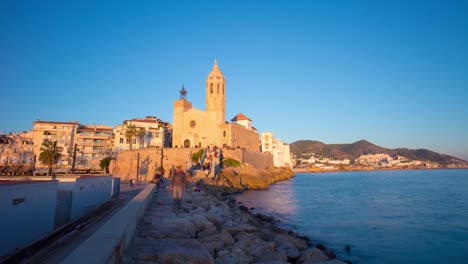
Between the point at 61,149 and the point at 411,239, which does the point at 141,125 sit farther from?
the point at 411,239

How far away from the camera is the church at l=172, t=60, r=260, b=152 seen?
190ft

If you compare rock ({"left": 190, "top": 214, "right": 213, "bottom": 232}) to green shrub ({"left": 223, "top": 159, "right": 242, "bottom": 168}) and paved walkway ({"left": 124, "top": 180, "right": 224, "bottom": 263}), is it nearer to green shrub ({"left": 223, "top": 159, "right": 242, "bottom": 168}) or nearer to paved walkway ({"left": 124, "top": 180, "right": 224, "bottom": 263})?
paved walkway ({"left": 124, "top": 180, "right": 224, "bottom": 263})

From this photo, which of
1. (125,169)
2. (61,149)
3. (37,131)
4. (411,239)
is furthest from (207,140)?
(411,239)

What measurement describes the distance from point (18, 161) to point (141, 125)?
23.3m

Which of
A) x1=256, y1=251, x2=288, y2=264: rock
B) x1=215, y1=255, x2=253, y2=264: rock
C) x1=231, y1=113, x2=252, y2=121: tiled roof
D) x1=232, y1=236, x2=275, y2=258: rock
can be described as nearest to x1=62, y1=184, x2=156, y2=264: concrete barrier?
x1=215, y1=255, x2=253, y2=264: rock

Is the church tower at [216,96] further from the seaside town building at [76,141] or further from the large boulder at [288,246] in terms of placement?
the large boulder at [288,246]

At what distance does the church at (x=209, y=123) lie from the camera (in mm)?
57781

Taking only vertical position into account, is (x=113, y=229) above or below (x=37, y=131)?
below

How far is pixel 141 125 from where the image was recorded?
214ft

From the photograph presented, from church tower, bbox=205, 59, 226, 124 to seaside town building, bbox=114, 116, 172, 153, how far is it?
1401 centimetres

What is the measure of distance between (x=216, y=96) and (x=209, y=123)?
548 centimetres

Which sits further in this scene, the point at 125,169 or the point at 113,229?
the point at 125,169

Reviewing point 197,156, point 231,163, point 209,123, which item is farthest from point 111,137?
point 231,163

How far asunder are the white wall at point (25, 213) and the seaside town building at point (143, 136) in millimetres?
51183
